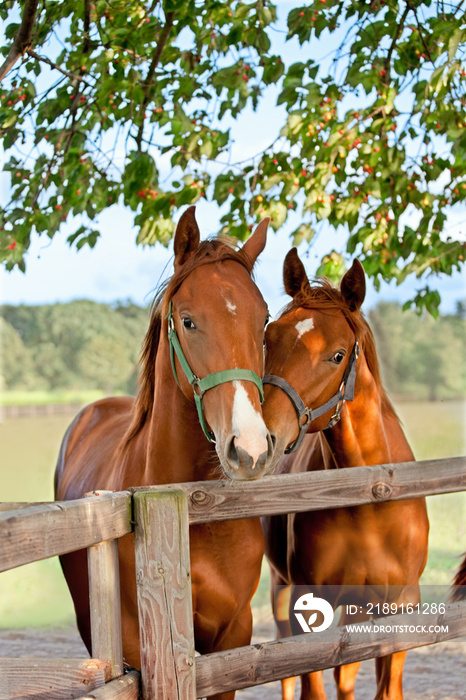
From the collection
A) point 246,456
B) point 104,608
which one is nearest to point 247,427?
point 246,456

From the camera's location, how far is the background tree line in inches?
880

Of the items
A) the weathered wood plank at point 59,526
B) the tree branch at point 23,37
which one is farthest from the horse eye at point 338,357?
the tree branch at point 23,37

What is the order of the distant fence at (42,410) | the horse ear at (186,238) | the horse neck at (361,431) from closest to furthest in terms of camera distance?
1. the horse ear at (186,238)
2. the horse neck at (361,431)
3. the distant fence at (42,410)

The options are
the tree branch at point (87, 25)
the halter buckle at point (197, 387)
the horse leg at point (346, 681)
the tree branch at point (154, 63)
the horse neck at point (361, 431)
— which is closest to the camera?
the halter buckle at point (197, 387)

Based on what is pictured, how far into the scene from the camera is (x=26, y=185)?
4539 mm

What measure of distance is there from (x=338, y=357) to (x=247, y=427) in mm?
968

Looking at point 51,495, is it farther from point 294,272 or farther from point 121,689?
point 121,689

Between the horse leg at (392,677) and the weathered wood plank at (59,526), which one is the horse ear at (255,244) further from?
the horse leg at (392,677)

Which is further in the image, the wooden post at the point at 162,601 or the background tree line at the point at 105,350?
the background tree line at the point at 105,350

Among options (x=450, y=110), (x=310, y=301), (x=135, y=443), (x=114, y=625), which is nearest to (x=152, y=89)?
(x=450, y=110)

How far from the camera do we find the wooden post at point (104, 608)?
177 cm

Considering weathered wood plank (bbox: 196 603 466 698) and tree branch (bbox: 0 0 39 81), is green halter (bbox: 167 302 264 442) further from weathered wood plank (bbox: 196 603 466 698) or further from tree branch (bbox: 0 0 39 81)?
tree branch (bbox: 0 0 39 81)

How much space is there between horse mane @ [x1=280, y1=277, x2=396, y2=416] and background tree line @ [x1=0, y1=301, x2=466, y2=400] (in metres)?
19.0

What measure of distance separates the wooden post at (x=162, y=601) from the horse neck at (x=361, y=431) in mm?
1113
